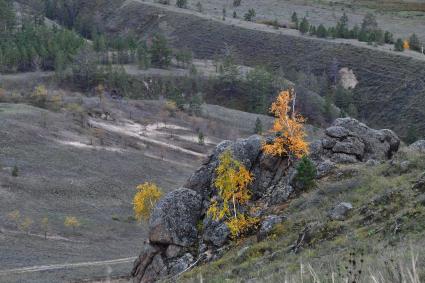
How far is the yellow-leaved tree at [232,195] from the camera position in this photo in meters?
40.6

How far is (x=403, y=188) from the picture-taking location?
104 ft

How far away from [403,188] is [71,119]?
99660 mm

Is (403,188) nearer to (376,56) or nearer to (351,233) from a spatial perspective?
(351,233)

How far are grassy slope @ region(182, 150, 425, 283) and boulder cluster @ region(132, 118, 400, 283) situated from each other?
2581 mm

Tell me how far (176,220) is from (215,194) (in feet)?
11.9

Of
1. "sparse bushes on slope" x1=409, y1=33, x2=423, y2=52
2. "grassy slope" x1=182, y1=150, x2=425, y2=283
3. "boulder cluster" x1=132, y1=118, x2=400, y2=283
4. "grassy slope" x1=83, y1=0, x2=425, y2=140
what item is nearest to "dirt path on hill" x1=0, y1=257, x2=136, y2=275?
"boulder cluster" x1=132, y1=118, x2=400, y2=283

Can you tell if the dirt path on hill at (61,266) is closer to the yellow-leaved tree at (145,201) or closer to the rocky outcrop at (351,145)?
the yellow-leaved tree at (145,201)

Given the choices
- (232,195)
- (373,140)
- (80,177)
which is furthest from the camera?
(80,177)

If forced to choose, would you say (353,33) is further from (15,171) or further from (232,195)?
(232,195)

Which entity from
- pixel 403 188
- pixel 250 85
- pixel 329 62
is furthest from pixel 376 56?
pixel 403 188

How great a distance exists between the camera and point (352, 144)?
45438 millimetres

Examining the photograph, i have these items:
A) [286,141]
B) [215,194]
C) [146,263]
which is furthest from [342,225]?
[146,263]

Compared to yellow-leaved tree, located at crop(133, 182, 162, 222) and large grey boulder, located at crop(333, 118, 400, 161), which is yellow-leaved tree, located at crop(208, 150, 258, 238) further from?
yellow-leaved tree, located at crop(133, 182, 162, 222)

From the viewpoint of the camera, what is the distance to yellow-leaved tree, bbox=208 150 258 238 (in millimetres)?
40625
